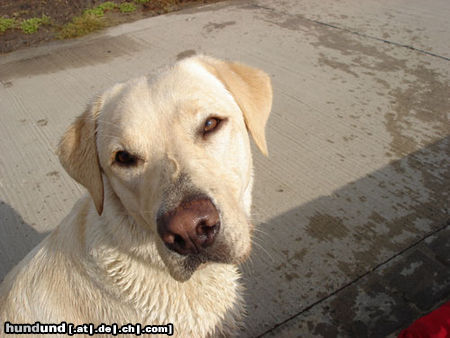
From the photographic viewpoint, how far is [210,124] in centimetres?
170

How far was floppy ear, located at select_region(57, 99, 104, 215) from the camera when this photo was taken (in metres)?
1.71

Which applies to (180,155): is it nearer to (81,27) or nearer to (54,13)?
(81,27)

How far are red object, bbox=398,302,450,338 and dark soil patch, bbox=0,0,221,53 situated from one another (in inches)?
283

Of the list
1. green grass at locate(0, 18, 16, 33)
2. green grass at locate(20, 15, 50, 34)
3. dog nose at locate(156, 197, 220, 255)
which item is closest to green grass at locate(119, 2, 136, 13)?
green grass at locate(20, 15, 50, 34)

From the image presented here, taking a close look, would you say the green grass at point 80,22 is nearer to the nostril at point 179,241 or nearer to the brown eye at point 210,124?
the brown eye at point 210,124

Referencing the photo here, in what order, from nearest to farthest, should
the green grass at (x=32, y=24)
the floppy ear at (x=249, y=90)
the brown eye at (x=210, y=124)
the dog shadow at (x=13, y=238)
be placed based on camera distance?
the brown eye at (x=210, y=124), the floppy ear at (x=249, y=90), the dog shadow at (x=13, y=238), the green grass at (x=32, y=24)

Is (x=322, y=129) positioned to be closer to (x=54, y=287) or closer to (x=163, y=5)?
(x=54, y=287)

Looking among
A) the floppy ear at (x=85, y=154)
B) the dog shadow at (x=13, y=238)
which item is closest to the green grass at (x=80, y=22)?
the dog shadow at (x=13, y=238)

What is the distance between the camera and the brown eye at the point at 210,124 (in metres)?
1.68

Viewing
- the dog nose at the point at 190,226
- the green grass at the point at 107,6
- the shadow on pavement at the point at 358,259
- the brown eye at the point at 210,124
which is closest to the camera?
the dog nose at the point at 190,226

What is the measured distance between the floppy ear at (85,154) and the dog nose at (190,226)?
1.82ft

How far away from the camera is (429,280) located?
7.43 ft

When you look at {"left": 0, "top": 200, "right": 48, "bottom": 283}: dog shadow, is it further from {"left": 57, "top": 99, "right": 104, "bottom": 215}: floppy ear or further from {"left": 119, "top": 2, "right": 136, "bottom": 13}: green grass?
{"left": 119, "top": 2, "right": 136, "bottom": 13}: green grass

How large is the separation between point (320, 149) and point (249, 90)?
1.74m
